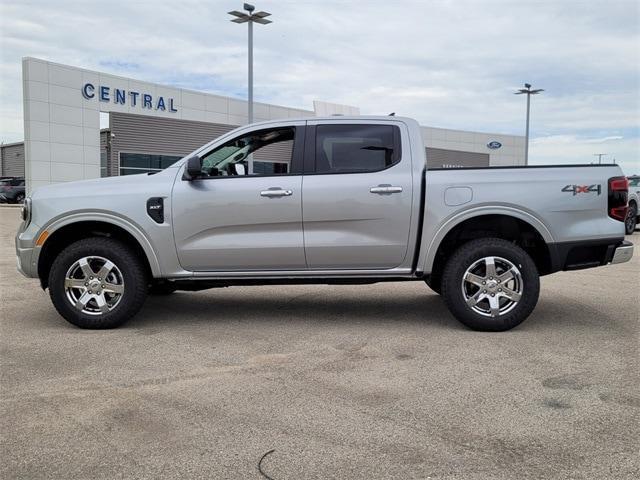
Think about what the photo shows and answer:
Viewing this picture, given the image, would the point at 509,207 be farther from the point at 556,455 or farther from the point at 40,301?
the point at 40,301

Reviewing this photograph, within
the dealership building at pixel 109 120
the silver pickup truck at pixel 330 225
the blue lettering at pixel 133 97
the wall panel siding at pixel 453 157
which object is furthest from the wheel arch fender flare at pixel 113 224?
the wall panel siding at pixel 453 157

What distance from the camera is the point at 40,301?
7.10 meters

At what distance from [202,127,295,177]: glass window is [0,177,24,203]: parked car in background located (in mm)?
35908

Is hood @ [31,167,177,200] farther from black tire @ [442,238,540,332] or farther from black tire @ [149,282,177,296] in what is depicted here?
black tire @ [442,238,540,332]

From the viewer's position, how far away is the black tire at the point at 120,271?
5613 millimetres

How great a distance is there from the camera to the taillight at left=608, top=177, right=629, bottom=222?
219 inches

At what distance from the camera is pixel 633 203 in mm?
16438

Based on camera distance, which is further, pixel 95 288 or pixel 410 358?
pixel 95 288

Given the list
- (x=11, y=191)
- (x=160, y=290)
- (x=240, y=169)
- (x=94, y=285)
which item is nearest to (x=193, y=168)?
(x=240, y=169)

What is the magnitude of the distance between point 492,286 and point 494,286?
0.06 feet

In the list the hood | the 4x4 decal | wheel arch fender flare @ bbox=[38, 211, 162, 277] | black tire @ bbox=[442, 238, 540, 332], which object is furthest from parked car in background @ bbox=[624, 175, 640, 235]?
wheel arch fender flare @ bbox=[38, 211, 162, 277]

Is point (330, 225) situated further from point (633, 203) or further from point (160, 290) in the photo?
point (633, 203)

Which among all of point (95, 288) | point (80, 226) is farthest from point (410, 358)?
point (80, 226)

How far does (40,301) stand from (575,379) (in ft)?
18.8
